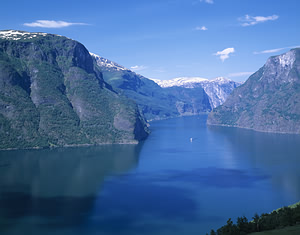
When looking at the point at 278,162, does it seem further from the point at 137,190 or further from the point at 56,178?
the point at 56,178

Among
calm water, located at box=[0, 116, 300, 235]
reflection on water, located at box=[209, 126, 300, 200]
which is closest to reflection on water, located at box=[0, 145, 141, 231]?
calm water, located at box=[0, 116, 300, 235]

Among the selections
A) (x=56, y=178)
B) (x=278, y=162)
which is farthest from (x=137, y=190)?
(x=278, y=162)

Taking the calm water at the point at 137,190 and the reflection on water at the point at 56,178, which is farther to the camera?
the reflection on water at the point at 56,178

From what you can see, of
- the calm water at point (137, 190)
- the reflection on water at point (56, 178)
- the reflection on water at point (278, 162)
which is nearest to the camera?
the calm water at point (137, 190)

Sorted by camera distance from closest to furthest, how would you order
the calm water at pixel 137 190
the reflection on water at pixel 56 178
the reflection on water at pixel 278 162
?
the calm water at pixel 137 190
the reflection on water at pixel 56 178
the reflection on water at pixel 278 162

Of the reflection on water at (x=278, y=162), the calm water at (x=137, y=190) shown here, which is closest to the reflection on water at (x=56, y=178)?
the calm water at (x=137, y=190)

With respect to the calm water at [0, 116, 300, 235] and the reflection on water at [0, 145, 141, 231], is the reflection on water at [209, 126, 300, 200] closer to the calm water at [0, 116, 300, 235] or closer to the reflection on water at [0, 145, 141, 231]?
the calm water at [0, 116, 300, 235]

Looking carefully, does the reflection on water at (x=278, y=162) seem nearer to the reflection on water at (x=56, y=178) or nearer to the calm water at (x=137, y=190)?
the calm water at (x=137, y=190)
